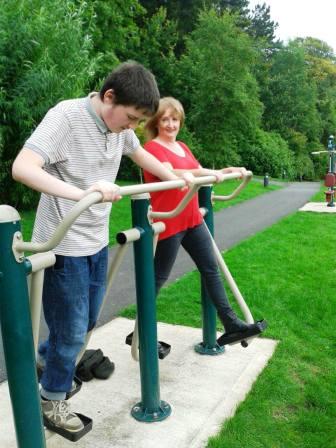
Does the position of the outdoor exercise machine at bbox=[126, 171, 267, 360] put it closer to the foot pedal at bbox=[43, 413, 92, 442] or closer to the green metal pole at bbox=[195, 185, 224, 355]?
the green metal pole at bbox=[195, 185, 224, 355]

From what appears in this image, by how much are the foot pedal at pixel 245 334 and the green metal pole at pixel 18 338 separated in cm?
131

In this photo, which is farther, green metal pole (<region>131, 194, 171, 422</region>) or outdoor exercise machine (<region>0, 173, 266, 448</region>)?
green metal pole (<region>131, 194, 171, 422</region>)

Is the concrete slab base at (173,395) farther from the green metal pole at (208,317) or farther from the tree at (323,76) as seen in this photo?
the tree at (323,76)

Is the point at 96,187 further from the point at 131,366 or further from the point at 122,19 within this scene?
the point at 122,19

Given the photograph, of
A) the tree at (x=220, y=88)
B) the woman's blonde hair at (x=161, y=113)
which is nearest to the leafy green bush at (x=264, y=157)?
the tree at (x=220, y=88)

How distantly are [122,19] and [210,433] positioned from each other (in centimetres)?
1832

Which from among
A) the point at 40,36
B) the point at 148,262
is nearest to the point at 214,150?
the point at 40,36

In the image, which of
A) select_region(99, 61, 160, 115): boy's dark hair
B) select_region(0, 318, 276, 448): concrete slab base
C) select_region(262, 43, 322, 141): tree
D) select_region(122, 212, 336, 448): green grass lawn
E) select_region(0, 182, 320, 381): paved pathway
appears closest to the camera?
select_region(99, 61, 160, 115): boy's dark hair

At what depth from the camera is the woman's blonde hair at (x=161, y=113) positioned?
288cm

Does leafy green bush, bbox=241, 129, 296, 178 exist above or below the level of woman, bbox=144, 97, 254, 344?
below

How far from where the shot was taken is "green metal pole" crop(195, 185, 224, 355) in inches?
122

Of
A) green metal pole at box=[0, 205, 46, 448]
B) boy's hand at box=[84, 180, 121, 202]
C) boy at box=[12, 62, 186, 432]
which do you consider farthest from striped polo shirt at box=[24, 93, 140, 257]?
green metal pole at box=[0, 205, 46, 448]

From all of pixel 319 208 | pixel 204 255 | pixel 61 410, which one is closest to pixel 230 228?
pixel 319 208

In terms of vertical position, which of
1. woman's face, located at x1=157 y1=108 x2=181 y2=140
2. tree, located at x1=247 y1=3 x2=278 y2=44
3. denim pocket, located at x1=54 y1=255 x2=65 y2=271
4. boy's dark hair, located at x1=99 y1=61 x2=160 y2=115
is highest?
tree, located at x1=247 y1=3 x2=278 y2=44
